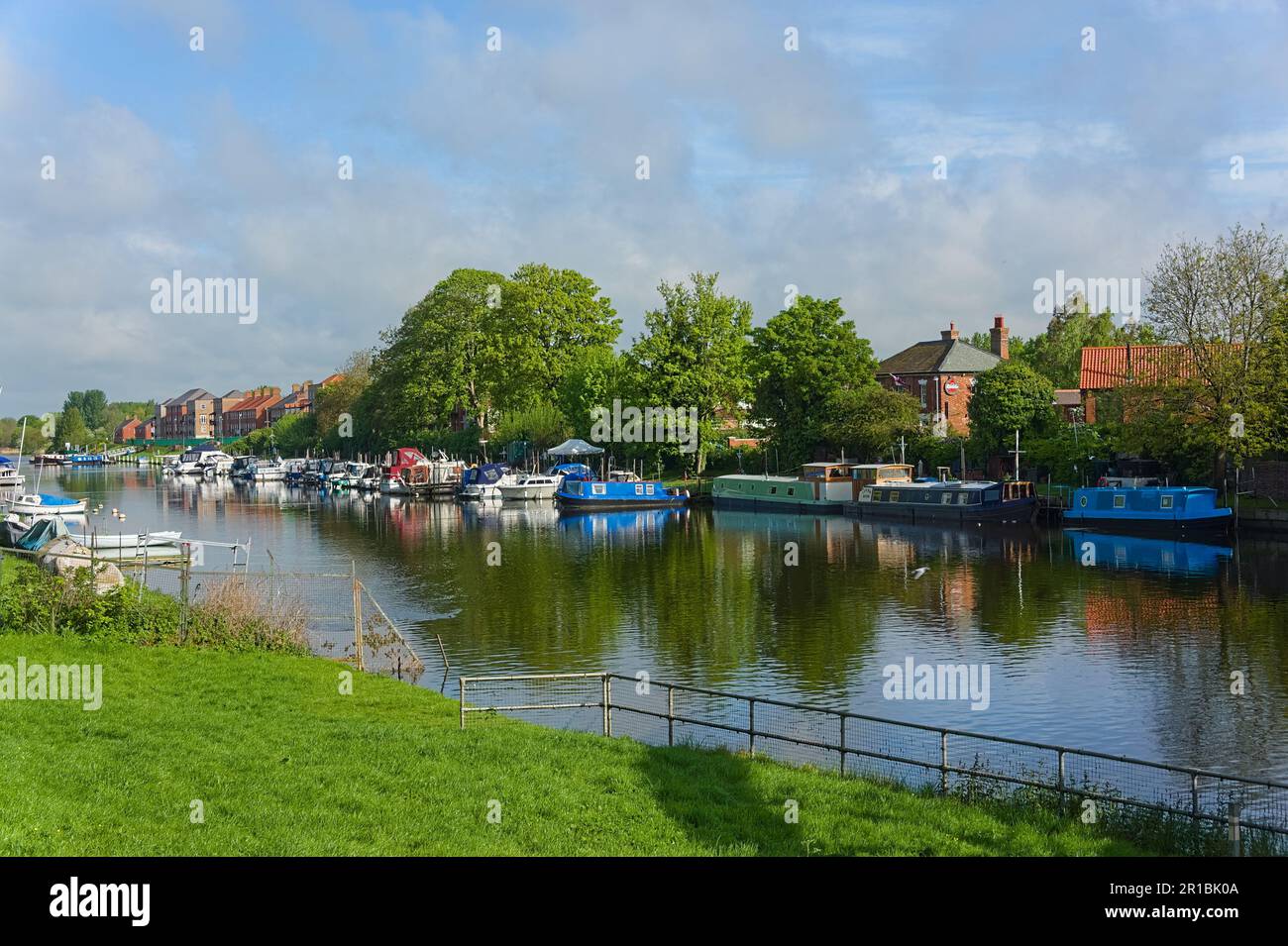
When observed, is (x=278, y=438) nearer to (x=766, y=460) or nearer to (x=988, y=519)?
(x=766, y=460)

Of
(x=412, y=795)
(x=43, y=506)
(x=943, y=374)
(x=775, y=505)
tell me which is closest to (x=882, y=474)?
(x=775, y=505)

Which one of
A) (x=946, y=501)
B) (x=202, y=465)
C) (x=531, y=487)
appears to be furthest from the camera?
(x=202, y=465)

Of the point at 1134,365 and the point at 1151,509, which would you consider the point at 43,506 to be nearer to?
the point at 1151,509

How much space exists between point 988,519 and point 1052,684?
124 feet

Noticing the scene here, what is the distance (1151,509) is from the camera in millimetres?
56875

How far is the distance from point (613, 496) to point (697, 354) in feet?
48.2

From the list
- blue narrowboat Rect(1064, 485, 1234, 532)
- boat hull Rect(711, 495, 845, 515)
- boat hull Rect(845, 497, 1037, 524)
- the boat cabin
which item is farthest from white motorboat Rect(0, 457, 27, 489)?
blue narrowboat Rect(1064, 485, 1234, 532)

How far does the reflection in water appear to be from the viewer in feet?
81.5

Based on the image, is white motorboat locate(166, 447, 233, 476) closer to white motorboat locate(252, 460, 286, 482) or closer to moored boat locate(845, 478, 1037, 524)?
white motorboat locate(252, 460, 286, 482)

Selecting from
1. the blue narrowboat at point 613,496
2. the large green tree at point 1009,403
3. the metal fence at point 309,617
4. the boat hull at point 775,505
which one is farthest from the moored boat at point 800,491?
the metal fence at point 309,617

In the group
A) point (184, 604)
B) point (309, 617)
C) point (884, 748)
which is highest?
point (184, 604)

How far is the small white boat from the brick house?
2384 inches
